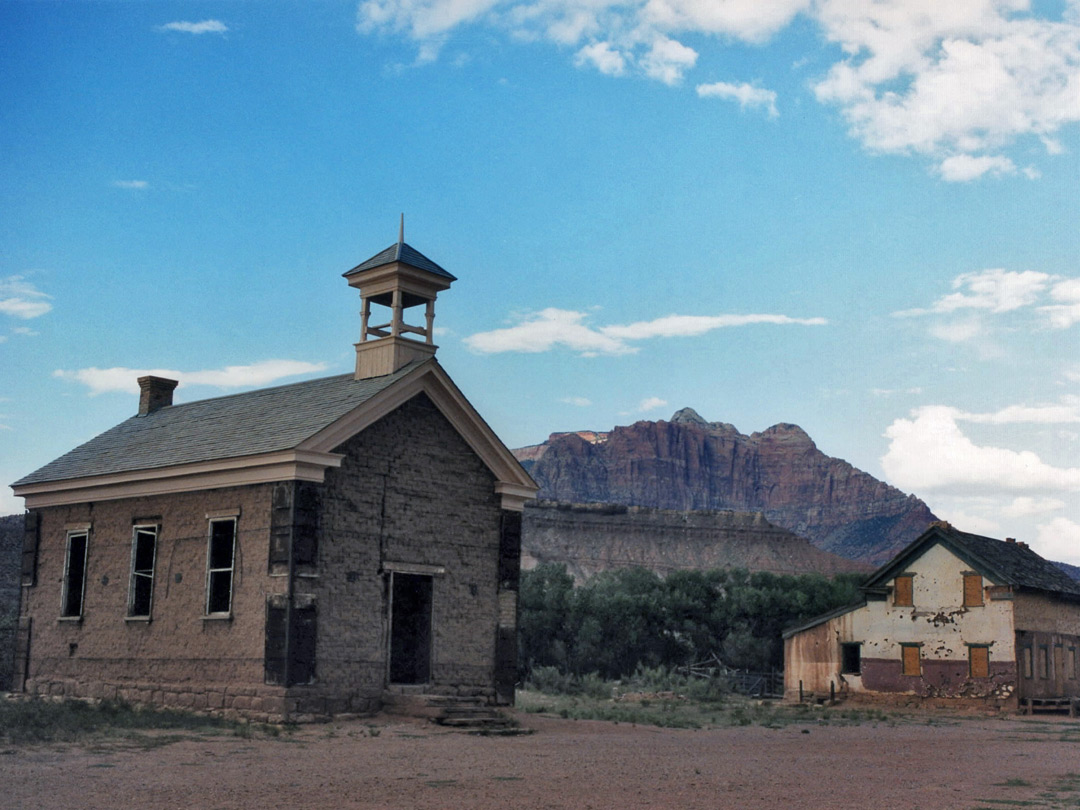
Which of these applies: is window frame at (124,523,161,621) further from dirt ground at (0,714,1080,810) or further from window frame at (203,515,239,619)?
dirt ground at (0,714,1080,810)

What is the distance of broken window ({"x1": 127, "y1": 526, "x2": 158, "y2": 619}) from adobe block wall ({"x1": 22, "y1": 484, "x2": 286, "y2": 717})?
17 cm

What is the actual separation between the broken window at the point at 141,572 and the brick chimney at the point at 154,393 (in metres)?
6.46

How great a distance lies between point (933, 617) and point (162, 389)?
23.4 m

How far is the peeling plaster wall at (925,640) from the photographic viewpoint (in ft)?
116

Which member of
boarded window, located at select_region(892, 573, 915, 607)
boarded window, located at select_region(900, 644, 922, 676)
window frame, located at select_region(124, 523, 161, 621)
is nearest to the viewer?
window frame, located at select_region(124, 523, 161, 621)

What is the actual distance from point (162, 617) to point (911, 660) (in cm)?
2323

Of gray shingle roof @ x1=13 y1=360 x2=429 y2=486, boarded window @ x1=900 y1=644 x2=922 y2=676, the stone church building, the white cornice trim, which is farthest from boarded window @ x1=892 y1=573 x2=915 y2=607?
the white cornice trim

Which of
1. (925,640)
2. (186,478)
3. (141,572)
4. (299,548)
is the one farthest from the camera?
(925,640)

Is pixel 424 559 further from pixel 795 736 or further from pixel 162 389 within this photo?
pixel 162 389

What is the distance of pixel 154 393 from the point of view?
3125 cm

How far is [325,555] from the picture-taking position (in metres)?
22.3

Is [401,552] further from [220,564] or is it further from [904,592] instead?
[904,592]

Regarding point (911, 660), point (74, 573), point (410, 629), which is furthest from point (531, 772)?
point (911, 660)

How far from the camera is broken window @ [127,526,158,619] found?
25109 millimetres
